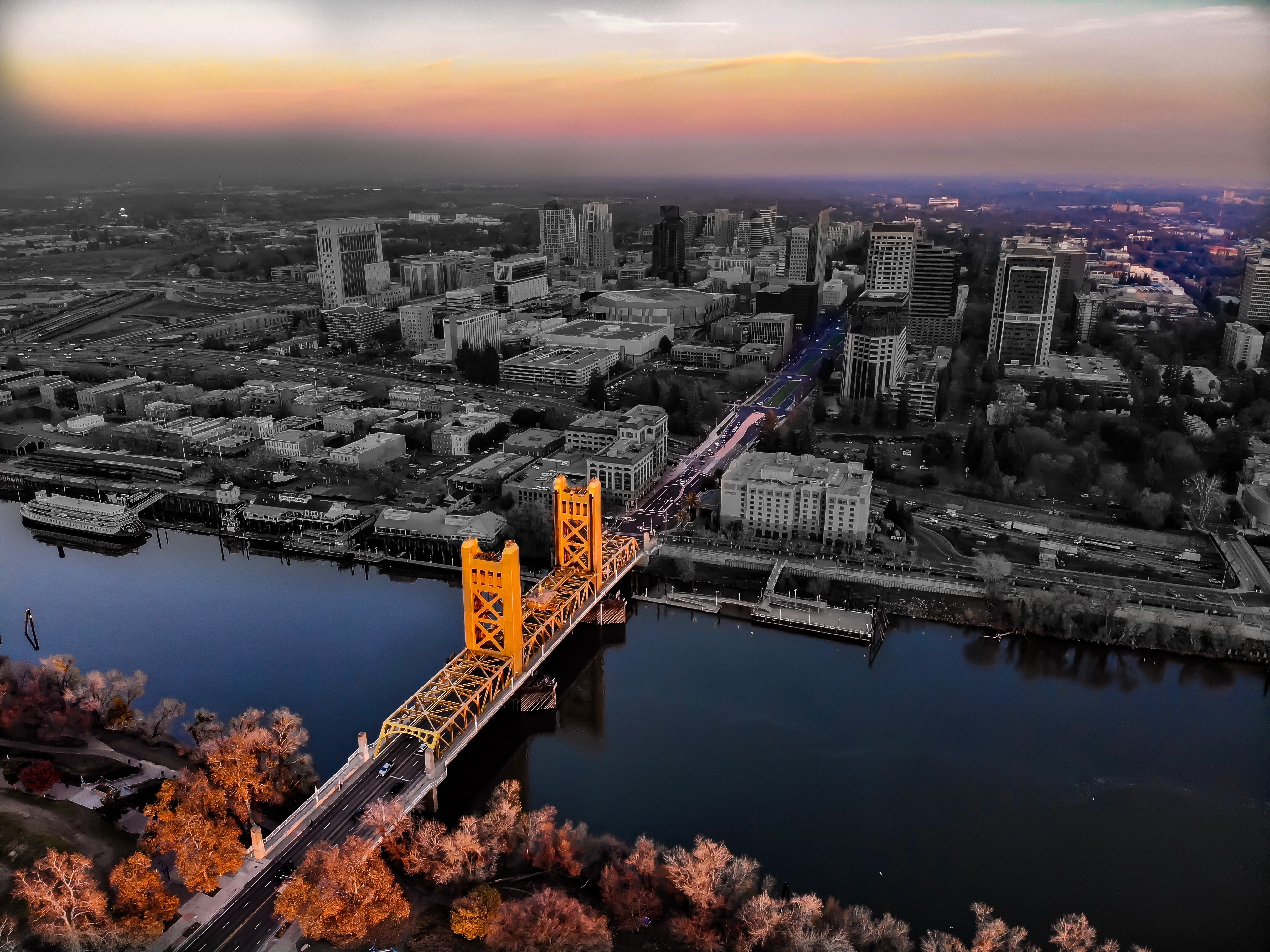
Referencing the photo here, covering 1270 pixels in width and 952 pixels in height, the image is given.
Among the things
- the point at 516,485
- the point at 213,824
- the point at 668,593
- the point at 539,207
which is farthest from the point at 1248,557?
the point at 539,207

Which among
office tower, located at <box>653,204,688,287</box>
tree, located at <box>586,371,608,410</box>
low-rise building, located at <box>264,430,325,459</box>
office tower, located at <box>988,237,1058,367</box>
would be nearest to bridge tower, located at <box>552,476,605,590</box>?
low-rise building, located at <box>264,430,325,459</box>

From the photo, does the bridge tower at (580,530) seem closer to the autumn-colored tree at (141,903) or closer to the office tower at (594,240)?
the autumn-colored tree at (141,903)

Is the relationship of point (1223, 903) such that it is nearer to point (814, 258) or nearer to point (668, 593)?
point (668, 593)

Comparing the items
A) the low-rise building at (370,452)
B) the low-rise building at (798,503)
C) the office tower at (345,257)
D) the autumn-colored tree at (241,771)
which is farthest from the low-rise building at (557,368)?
the autumn-colored tree at (241,771)

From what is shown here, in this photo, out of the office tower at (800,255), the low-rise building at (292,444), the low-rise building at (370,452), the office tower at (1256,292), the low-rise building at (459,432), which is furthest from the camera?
the office tower at (800,255)

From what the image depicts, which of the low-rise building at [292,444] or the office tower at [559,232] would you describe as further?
the office tower at [559,232]

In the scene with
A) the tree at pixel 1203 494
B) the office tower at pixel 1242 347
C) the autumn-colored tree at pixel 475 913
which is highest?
the office tower at pixel 1242 347

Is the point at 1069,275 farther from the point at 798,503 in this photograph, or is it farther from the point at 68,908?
the point at 68,908
